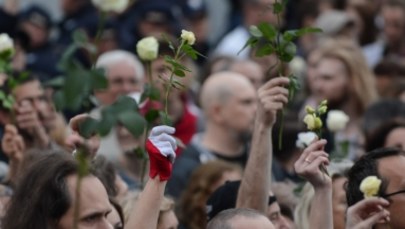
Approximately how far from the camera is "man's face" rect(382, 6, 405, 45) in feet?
48.1

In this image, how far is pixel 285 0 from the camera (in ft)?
23.2

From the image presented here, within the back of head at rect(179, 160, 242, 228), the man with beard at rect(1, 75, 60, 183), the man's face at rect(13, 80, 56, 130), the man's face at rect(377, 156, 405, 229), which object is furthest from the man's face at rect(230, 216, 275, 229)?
the man's face at rect(13, 80, 56, 130)

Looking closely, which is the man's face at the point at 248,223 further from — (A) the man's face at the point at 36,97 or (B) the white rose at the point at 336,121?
(A) the man's face at the point at 36,97

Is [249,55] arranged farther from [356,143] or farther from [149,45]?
[149,45]

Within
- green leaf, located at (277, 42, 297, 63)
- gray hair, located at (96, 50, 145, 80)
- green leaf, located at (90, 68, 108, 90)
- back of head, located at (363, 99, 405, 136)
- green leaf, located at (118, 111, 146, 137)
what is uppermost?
gray hair, located at (96, 50, 145, 80)

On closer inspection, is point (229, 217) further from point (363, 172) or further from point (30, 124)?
point (30, 124)

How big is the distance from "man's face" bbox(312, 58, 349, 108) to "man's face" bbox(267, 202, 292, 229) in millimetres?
4403

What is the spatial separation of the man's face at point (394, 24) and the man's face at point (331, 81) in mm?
2573

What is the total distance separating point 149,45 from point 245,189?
89 cm

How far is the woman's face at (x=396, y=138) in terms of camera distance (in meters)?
9.27

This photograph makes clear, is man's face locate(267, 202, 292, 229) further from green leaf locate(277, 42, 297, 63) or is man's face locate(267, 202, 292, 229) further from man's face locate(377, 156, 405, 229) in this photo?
green leaf locate(277, 42, 297, 63)

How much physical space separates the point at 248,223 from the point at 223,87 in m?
4.65

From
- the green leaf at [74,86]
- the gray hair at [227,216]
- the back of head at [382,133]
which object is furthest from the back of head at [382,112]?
the green leaf at [74,86]

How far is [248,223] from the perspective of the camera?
20.6ft
